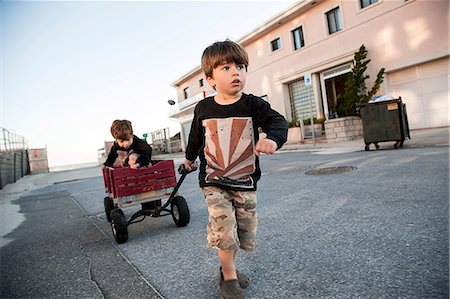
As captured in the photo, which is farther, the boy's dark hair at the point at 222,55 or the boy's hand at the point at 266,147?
the boy's dark hair at the point at 222,55

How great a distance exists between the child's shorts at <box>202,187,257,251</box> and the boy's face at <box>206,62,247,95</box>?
0.63 metres

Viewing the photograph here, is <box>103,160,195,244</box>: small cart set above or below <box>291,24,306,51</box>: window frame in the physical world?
below

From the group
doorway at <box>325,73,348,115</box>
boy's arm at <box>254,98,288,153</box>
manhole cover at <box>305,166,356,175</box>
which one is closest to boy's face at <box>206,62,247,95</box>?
boy's arm at <box>254,98,288,153</box>

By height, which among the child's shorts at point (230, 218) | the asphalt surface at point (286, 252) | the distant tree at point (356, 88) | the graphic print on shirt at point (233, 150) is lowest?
the asphalt surface at point (286, 252)

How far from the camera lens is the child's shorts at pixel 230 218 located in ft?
6.09

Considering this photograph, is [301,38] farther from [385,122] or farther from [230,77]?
[230,77]

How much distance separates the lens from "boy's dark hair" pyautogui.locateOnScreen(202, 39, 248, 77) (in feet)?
6.14

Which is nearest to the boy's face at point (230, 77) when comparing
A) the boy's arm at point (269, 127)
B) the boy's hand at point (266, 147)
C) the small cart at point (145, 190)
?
the boy's arm at point (269, 127)

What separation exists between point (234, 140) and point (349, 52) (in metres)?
15.4

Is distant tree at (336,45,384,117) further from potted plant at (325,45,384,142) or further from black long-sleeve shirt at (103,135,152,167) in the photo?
black long-sleeve shirt at (103,135,152,167)

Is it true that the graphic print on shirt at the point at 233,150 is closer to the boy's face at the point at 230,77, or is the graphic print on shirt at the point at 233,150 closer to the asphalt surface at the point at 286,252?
the boy's face at the point at 230,77

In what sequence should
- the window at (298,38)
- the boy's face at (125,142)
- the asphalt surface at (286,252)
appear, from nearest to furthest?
the asphalt surface at (286,252)
the boy's face at (125,142)
the window at (298,38)

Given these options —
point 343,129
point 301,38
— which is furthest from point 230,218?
point 301,38

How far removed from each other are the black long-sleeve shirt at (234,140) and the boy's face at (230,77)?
0.41 ft
